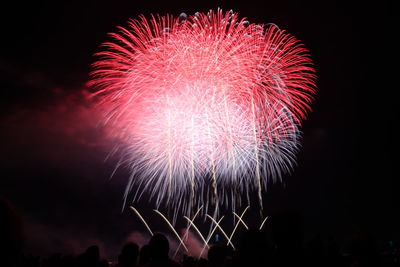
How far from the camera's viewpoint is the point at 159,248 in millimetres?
5059

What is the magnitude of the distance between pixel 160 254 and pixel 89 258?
7.33ft

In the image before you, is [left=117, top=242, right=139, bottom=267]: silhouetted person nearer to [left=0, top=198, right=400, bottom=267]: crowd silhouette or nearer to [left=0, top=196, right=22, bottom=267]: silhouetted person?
[left=0, top=198, right=400, bottom=267]: crowd silhouette

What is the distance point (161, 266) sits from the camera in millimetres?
4902

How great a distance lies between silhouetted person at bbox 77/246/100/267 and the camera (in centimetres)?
627

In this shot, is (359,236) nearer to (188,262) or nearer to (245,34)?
(188,262)

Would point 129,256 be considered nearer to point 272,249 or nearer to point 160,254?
point 160,254

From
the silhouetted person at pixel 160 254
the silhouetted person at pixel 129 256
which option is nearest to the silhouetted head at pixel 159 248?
the silhouetted person at pixel 160 254

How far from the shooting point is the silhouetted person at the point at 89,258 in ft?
20.6

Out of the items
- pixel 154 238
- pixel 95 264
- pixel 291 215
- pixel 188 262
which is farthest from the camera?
pixel 188 262

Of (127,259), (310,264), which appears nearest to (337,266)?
(310,264)

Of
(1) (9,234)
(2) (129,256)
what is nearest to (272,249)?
(1) (9,234)

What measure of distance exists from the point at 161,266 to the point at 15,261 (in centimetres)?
367

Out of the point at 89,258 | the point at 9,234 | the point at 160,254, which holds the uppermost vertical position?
the point at 9,234

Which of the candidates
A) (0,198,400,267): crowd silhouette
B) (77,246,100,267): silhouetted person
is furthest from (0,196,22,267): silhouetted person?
(77,246,100,267): silhouetted person
